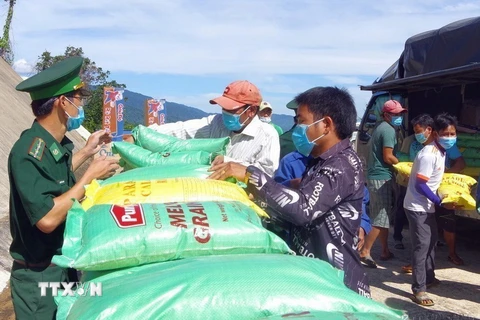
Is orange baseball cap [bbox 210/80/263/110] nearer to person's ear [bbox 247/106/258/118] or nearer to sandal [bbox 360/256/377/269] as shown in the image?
person's ear [bbox 247/106/258/118]

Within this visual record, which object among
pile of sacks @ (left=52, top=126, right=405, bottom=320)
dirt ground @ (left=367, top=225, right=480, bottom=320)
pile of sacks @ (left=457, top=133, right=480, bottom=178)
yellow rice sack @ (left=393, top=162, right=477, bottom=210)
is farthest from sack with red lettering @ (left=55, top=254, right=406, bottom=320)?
pile of sacks @ (left=457, top=133, right=480, bottom=178)

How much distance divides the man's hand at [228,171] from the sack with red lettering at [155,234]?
19cm

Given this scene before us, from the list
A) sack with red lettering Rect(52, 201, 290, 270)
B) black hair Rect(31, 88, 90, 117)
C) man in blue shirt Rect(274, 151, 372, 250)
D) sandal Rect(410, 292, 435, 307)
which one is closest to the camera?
sack with red lettering Rect(52, 201, 290, 270)

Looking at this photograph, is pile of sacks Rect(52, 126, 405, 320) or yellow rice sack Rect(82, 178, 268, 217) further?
yellow rice sack Rect(82, 178, 268, 217)

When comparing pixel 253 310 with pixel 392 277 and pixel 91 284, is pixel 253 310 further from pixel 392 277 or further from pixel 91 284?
pixel 392 277

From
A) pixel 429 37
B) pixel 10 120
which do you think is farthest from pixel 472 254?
pixel 10 120

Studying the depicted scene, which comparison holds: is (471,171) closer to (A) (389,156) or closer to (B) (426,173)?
(A) (389,156)

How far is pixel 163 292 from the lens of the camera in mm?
1620

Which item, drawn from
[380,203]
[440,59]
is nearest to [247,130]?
[380,203]

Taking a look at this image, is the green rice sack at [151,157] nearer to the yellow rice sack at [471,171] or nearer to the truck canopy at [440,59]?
the truck canopy at [440,59]

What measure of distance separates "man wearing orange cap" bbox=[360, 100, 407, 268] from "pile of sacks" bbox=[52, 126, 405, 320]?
3696mm

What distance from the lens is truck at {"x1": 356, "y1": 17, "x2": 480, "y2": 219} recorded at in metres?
5.62

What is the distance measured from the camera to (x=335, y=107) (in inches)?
83.5

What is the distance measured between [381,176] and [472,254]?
1444 mm
